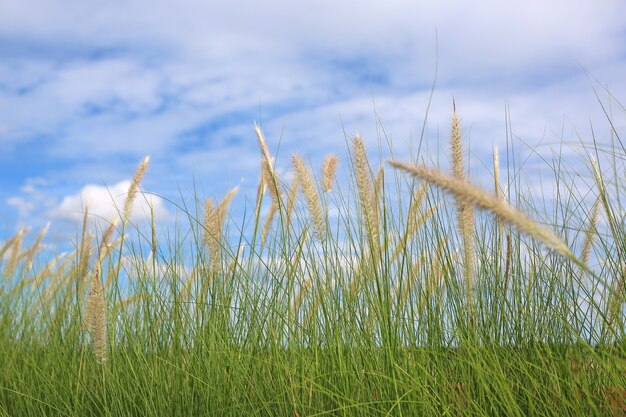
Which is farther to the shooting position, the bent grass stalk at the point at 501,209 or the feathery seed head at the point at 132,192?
the feathery seed head at the point at 132,192

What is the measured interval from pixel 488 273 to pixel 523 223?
1729mm

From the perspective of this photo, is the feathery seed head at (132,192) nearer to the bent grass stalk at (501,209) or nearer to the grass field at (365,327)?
the grass field at (365,327)

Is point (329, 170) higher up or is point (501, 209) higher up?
point (329, 170)

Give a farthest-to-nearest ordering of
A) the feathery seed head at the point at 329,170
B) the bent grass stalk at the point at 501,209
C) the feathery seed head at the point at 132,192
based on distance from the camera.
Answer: the feathery seed head at the point at 132,192
the feathery seed head at the point at 329,170
the bent grass stalk at the point at 501,209

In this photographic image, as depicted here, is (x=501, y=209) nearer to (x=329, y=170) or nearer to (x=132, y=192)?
(x=329, y=170)

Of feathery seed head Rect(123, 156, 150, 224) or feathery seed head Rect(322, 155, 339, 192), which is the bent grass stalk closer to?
feathery seed head Rect(322, 155, 339, 192)

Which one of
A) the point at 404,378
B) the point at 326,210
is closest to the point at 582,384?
the point at 404,378

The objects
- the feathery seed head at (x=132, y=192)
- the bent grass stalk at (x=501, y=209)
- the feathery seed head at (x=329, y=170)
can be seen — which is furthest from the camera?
the feathery seed head at (x=132, y=192)

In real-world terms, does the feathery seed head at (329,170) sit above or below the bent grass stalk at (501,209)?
above

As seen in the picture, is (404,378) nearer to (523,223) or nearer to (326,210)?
(326,210)

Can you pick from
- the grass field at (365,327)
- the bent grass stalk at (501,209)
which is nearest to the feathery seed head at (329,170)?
the grass field at (365,327)

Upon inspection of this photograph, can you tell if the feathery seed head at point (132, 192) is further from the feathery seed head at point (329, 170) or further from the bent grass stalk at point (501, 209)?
the bent grass stalk at point (501, 209)

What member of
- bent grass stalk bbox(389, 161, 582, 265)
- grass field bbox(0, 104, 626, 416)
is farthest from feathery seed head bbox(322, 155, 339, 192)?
bent grass stalk bbox(389, 161, 582, 265)

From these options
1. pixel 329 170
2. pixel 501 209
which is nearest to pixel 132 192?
pixel 329 170
